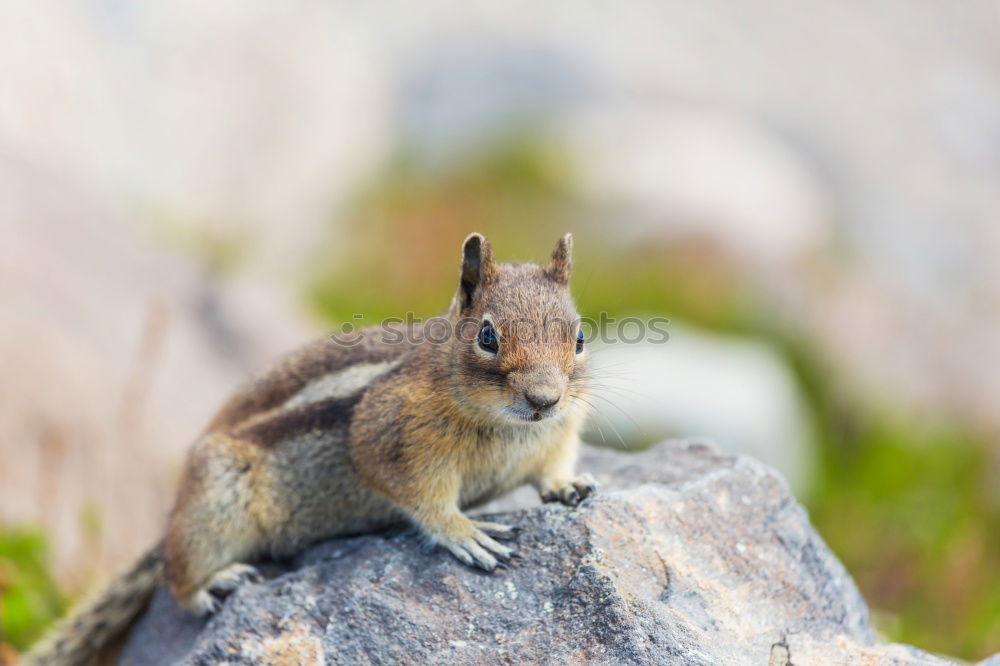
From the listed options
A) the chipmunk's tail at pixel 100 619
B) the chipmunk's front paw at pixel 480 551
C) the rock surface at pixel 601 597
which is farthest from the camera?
the chipmunk's tail at pixel 100 619

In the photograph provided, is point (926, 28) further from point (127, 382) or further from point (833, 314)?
point (127, 382)

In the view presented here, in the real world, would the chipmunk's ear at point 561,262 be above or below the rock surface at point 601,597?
above

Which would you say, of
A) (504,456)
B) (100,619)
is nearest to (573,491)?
(504,456)

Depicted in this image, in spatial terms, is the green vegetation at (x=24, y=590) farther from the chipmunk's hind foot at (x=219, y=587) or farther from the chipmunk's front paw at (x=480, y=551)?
the chipmunk's front paw at (x=480, y=551)

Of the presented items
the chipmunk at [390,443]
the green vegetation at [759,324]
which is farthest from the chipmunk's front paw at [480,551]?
the green vegetation at [759,324]

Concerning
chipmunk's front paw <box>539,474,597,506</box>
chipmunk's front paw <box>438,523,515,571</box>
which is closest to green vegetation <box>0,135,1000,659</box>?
chipmunk's front paw <box>539,474,597,506</box>

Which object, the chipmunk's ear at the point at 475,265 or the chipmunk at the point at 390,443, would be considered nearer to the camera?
the chipmunk at the point at 390,443

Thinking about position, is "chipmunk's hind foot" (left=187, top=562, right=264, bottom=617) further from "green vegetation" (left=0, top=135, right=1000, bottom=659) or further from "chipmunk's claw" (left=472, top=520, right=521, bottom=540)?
"green vegetation" (left=0, top=135, right=1000, bottom=659)

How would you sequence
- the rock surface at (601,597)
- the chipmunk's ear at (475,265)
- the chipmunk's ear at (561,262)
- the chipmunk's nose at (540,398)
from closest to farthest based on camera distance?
the rock surface at (601,597)
the chipmunk's nose at (540,398)
the chipmunk's ear at (475,265)
the chipmunk's ear at (561,262)
